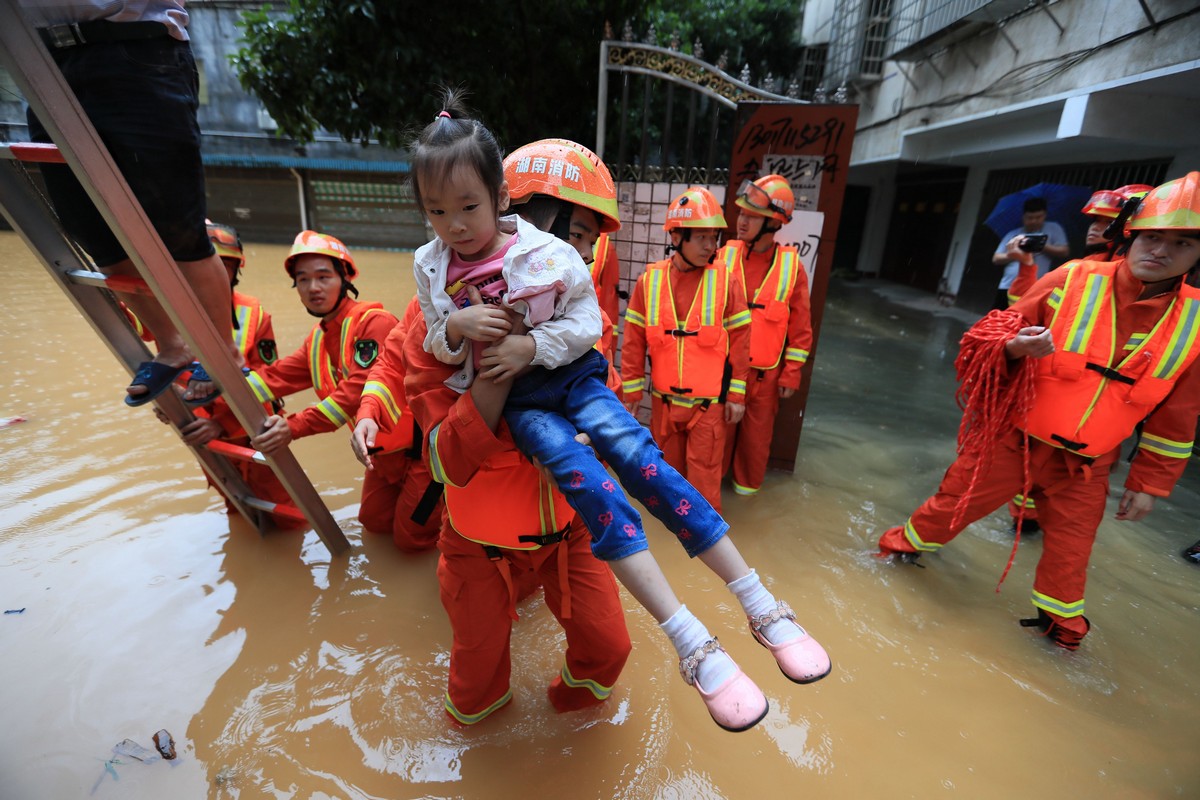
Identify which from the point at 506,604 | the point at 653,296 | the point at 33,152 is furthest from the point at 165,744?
the point at 653,296

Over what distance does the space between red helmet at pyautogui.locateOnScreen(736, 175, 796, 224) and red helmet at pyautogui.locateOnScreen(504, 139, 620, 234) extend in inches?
78.0

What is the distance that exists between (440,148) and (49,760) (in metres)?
2.71

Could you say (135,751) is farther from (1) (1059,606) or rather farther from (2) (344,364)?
(1) (1059,606)

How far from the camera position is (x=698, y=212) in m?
3.47

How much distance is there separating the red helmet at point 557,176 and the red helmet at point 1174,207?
2.25 meters

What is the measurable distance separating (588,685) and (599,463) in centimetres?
115

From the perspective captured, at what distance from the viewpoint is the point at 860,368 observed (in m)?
7.68

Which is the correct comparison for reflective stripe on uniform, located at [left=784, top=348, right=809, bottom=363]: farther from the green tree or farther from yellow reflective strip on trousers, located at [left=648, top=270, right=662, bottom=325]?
the green tree

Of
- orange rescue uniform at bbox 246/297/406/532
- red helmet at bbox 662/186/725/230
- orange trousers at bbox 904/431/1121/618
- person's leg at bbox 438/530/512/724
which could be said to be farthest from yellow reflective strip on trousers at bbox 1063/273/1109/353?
orange rescue uniform at bbox 246/297/406/532

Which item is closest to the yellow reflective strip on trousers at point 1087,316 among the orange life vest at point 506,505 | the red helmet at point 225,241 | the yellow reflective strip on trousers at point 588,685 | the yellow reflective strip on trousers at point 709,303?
the yellow reflective strip on trousers at point 709,303

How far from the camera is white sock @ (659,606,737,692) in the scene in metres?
1.44

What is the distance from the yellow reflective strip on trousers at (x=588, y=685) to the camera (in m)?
2.23

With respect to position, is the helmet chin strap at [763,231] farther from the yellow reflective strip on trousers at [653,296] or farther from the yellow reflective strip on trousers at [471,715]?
the yellow reflective strip on trousers at [471,715]

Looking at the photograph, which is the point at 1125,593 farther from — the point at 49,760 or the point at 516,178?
the point at 49,760
